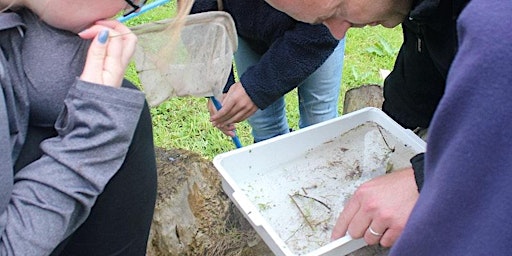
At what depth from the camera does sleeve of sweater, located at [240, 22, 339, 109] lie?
1.50 m

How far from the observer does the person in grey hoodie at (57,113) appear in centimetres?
83

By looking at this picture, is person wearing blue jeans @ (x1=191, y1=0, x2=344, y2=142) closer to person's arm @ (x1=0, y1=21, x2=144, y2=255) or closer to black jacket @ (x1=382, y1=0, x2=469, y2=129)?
black jacket @ (x1=382, y1=0, x2=469, y2=129)

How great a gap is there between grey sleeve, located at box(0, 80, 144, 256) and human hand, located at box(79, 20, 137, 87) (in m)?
0.03

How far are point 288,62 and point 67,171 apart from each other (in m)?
0.80

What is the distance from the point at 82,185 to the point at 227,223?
78cm

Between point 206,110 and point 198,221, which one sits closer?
point 198,221

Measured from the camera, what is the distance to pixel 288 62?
60.5 inches

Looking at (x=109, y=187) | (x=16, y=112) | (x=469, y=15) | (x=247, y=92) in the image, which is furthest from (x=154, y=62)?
(x=469, y=15)

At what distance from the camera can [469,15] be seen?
505 millimetres

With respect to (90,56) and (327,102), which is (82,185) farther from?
(327,102)

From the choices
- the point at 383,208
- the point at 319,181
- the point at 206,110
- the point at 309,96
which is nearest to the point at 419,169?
→ the point at 383,208

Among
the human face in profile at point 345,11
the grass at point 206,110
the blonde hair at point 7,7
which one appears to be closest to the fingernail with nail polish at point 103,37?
the blonde hair at point 7,7

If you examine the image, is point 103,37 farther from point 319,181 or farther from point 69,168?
point 319,181

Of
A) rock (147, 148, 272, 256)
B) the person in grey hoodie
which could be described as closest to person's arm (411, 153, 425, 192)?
the person in grey hoodie
